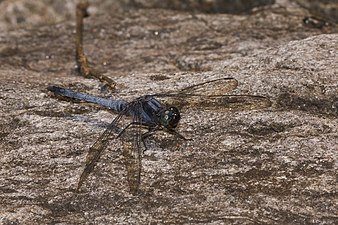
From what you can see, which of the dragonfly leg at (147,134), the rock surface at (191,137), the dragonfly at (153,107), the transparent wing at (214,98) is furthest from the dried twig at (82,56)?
the dragonfly leg at (147,134)

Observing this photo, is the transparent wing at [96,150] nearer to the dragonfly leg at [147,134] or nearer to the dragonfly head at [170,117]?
the dragonfly leg at [147,134]

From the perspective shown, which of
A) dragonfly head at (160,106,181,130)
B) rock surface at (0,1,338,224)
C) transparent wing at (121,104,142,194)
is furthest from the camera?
dragonfly head at (160,106,181,130)

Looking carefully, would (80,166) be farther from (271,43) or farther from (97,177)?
(271,43)

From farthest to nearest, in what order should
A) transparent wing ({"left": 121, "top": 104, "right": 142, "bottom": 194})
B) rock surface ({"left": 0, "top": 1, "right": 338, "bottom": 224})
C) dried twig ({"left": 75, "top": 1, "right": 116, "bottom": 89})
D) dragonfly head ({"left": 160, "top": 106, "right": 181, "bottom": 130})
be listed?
dried twig ({"left": 75, "top": 1, "right": 116, "bottom": 89}) → dragonfly head ({"left": 160, "top": 106, "right": 181, "bottom": 130}) → transparent wing ({"left": 121, "top": 104, "right": 142, "bottom": 194}) → rock surface ({"left": 0, "top": 1, "right": 338, "bottom": 224})

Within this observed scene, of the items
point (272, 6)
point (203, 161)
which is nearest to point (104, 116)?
point (203, 161)

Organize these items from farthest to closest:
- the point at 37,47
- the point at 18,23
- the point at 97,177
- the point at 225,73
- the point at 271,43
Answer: the point at 18,23
the point at 37,47
the point at 271,43
the point at 225,73
the point at 97,177

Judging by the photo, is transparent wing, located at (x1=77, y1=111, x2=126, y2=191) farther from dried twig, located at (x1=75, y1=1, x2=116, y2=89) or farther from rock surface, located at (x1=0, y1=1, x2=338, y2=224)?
dried twig, located at (x1=75, y1=1, x2=116, y2=89)

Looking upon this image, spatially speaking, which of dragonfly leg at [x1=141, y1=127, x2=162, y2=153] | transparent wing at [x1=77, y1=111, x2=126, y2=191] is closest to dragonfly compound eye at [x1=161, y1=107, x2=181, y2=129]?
dragonfly leg at [x1=141, y1=127, x2=162, y2=153]
